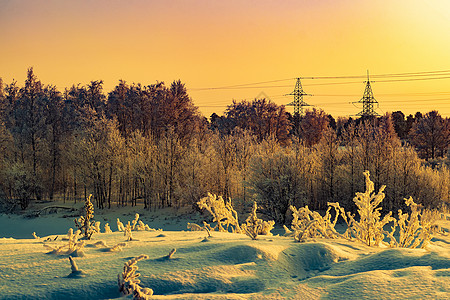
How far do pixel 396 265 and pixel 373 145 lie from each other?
23.8m

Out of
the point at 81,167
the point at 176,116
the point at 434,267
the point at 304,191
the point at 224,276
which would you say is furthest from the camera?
the point at 176,116

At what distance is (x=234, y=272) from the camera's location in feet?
13.6

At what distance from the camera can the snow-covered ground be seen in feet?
11.8

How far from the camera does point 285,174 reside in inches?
966

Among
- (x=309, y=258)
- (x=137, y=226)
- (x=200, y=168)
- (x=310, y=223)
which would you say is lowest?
(x=137, y=226)

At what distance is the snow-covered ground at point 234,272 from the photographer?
361cm

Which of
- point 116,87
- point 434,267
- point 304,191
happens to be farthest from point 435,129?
point 434,267

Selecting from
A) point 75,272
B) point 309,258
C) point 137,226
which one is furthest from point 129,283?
point 137,226

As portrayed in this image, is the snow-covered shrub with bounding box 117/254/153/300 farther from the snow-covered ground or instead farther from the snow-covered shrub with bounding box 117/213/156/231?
the snow-covered shrub with bounding box 117/213/156/231

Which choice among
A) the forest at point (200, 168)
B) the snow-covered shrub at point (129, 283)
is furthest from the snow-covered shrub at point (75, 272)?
the forest at point (200, 168)

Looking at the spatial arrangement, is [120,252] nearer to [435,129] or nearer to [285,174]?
[285,174]

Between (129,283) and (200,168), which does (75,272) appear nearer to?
(129,283)

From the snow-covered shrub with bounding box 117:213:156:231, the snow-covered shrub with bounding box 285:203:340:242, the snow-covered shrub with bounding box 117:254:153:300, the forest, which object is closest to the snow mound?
the snow-covered shrub with bounding box 285:203:340:242

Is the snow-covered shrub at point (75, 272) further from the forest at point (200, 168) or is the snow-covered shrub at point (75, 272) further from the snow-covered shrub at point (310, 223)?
the forest at point (200, 168)
